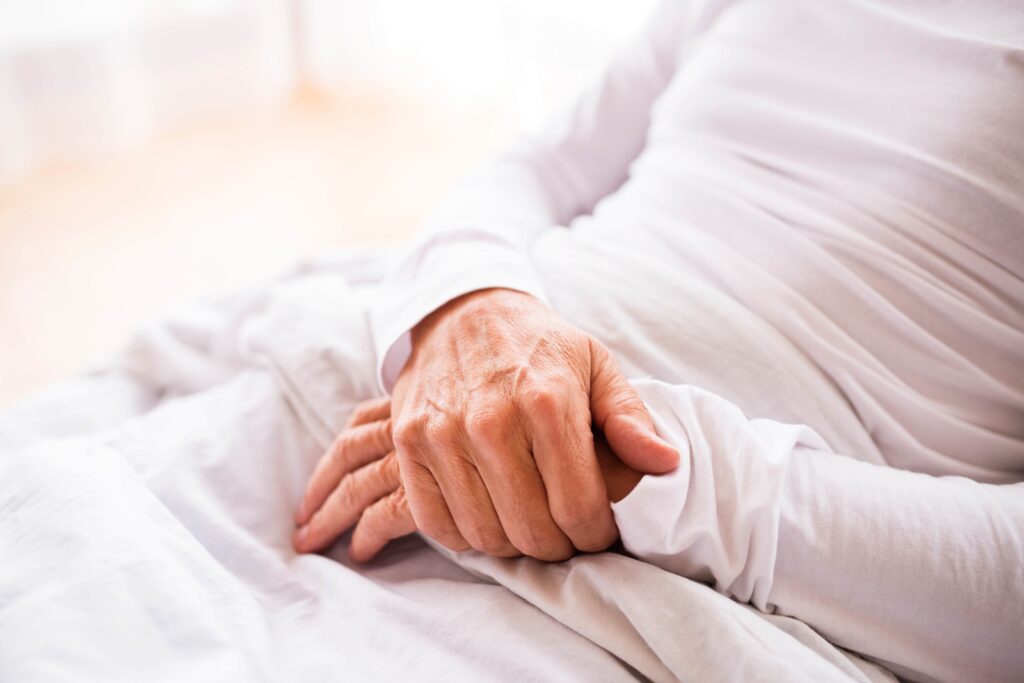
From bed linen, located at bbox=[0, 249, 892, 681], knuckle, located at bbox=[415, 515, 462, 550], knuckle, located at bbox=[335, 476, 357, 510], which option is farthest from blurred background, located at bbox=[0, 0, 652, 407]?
knuckle, located at bbox=[415, 515, 462, 550]

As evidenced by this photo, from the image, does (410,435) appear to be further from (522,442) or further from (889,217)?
(889,217)

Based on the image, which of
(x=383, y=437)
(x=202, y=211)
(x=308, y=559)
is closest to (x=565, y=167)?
(x=383, y=437)

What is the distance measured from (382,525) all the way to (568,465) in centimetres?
18

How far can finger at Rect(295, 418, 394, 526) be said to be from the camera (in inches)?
29.2

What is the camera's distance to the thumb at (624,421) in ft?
2.00

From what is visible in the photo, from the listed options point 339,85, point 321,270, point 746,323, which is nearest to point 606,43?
point 339,85

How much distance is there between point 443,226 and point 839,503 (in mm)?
473

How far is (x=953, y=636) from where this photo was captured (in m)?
0.59

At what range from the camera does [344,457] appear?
75cm

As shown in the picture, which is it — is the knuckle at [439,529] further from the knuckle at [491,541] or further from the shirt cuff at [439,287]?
the shirt cuff at [439,287]

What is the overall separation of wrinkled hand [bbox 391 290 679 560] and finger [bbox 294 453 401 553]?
0.05 meters

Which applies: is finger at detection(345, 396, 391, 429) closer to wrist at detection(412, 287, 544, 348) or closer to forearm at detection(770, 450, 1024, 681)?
wrist at detection(412, 287, 544, 348)

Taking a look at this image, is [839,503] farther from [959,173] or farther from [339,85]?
[339,85]

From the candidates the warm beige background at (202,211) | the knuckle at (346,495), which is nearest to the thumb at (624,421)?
the knuckle at (346,495)
